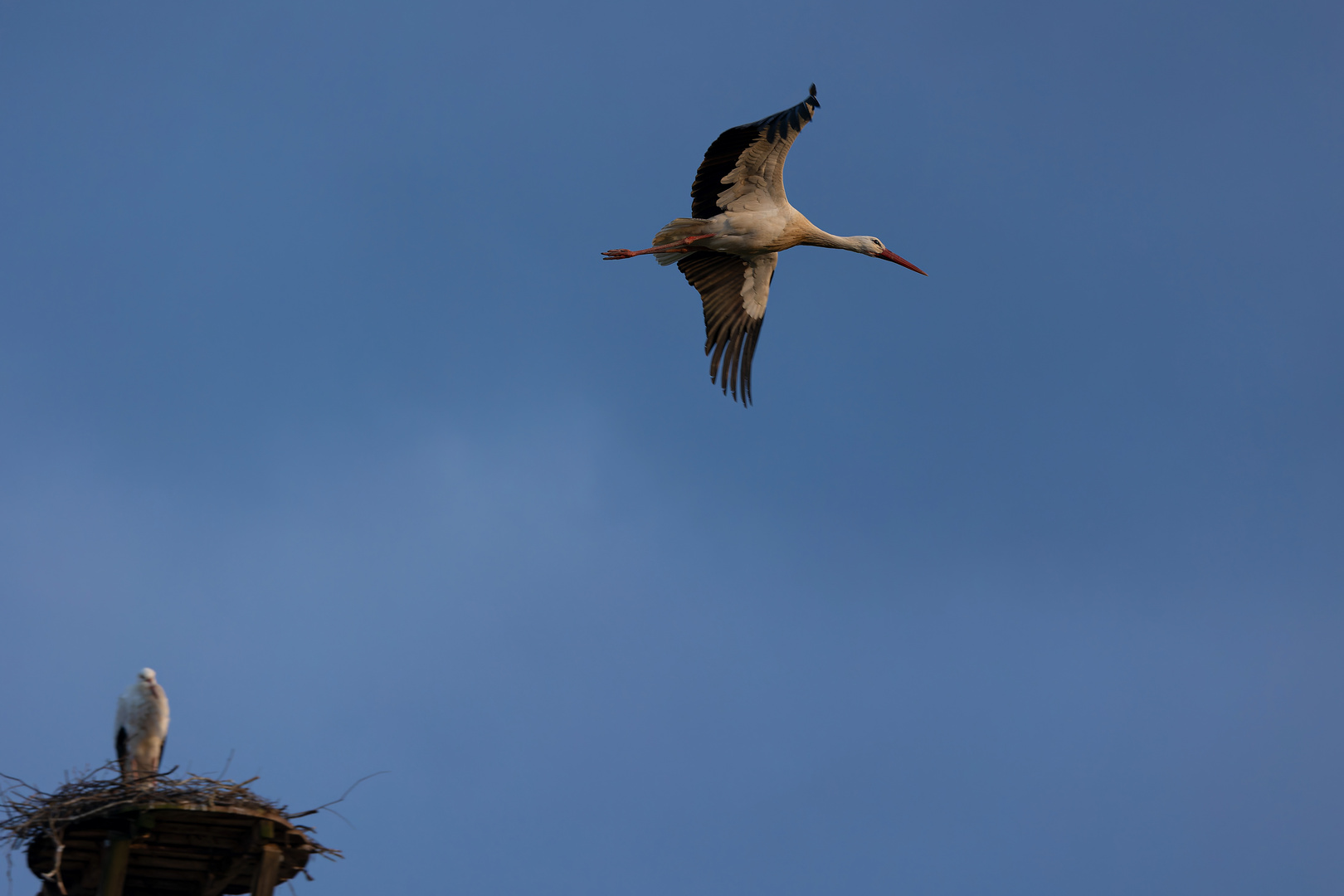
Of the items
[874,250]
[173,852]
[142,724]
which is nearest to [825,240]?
[874,250]

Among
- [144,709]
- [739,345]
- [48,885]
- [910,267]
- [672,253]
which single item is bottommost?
[48,885]

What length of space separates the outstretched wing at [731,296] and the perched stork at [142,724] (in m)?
6.03

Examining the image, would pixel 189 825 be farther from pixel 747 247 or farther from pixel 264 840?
pixel 747 247

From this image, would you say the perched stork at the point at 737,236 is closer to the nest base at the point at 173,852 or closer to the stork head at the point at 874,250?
the stork head at the point at 874,250

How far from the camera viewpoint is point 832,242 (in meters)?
13.4

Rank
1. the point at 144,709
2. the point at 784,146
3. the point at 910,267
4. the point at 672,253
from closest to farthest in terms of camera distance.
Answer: the point at 144,709, the point at 784,146, the point at 672,253, the point at 910,267

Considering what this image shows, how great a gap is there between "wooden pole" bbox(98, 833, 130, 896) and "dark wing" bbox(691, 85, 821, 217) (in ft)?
24.7

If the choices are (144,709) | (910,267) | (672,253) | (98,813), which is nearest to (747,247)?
(672,253)

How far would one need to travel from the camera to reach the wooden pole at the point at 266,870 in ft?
25.6

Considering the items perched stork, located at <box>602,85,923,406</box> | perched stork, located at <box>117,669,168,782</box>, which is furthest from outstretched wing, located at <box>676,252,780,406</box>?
perched stork, located at <box>117,669,168,782</box>

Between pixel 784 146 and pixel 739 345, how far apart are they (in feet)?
6.70

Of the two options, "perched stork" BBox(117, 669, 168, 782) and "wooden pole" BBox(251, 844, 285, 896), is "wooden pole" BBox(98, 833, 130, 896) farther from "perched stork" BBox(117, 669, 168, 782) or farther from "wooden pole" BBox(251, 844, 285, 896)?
"perched stork" BBox(117, 669, 168, 782)

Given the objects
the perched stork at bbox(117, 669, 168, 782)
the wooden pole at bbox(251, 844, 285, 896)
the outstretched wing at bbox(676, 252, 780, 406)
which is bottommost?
the wooden pole at bbox(251, 844, 285, 896)

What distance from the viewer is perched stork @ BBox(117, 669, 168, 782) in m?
9.21
